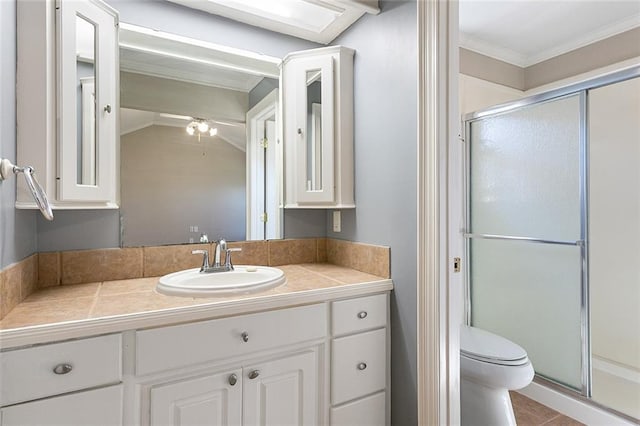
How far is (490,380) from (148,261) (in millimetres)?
1707

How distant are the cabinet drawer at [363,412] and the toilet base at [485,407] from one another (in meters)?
0.52

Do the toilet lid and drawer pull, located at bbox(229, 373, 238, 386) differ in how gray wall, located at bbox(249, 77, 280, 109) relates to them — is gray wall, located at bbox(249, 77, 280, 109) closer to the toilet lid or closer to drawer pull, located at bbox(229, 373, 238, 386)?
drawer pull, located at bbox(229, 373, 238, 386)

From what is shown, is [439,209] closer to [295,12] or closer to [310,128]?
[310,128]

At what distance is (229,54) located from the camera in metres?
1.70

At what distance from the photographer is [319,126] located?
174cm

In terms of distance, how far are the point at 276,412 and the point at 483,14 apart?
2464 mm

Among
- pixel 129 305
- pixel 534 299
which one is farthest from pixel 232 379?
pixel 534 299

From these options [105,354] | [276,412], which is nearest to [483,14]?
[276,412]

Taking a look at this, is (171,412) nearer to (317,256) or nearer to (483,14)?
(317,256)

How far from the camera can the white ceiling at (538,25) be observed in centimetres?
198

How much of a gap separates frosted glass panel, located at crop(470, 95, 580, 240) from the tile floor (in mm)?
1007

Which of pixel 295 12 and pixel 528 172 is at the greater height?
pixel 295 12

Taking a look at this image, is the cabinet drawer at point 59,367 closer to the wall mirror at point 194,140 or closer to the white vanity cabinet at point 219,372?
the white vanity cabinet at point 219,372

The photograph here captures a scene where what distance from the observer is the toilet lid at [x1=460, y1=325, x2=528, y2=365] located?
1.58 metres
